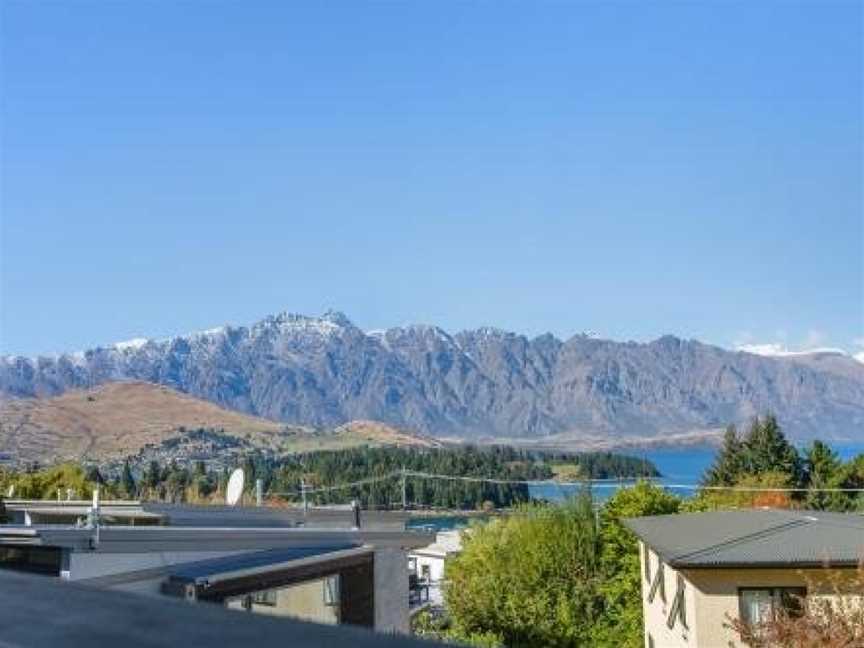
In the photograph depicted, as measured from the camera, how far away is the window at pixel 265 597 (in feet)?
37.0

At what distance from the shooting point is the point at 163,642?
4.86ft

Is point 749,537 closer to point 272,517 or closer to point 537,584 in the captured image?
point 272,517

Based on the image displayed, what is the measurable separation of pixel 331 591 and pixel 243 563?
2159mm

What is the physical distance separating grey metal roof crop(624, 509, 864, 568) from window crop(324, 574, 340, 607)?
26.9ft

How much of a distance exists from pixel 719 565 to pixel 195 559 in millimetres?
11233

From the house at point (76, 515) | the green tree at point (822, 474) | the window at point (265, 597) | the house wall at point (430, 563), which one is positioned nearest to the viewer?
the window at point (265, 597)

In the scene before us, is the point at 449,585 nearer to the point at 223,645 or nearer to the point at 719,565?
the point at 719,565

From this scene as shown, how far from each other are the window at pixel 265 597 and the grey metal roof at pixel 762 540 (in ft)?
32.7

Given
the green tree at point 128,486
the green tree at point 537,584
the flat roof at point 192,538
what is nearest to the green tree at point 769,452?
the green tree at point 537,584

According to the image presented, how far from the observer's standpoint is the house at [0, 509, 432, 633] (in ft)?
31.0

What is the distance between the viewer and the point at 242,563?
11672 mm

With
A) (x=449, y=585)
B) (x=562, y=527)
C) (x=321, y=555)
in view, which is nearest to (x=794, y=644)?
(x=321, y=555)

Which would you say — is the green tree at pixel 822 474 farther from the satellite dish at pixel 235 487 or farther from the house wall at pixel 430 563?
the satellite dish at pixel 235 487

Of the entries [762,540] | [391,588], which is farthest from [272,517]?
[762,540]
